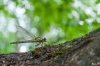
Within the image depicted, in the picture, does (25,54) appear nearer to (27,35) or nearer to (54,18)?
(27,35)

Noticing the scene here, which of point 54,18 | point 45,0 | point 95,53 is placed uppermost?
point 45,0

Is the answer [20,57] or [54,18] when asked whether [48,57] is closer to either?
[20,57]

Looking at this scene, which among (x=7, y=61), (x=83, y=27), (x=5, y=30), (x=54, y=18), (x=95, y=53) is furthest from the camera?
(x=5, y=30)

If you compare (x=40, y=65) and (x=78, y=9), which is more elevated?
(x=78, y=9)

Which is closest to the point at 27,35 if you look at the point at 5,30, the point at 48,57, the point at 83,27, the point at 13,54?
the point at 13,54

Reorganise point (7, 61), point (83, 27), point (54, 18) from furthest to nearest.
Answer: point (54, 18)
point (83, 27)
point (7, 61)

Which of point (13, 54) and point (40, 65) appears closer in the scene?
point (40, 65)
